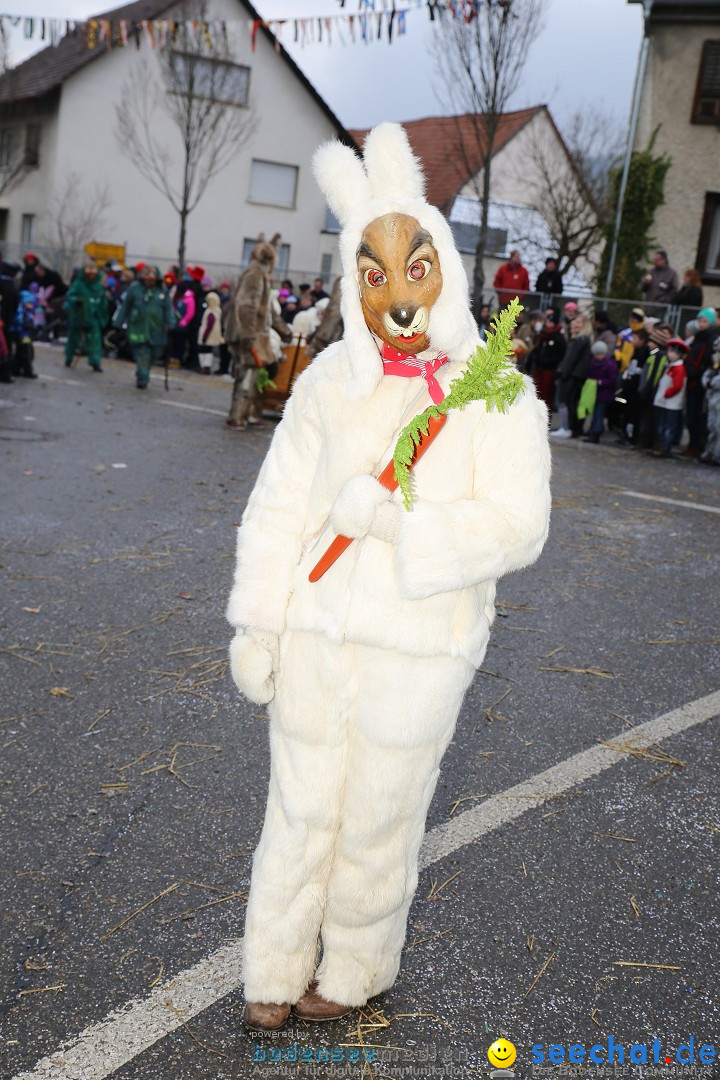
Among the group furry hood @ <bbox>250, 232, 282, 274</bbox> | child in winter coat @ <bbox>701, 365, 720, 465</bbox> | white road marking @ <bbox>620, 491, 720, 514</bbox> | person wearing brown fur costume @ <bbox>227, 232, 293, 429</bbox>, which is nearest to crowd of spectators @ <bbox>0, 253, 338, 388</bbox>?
person wearing brown fur costume @ <bbox>227, 232, 293, 429</bbox>

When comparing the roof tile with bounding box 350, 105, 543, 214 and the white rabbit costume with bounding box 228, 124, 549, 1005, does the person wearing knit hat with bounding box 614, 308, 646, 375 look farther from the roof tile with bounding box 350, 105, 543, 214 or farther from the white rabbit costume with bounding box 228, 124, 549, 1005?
the roof tile with bounding box 350, 105, 543, 214

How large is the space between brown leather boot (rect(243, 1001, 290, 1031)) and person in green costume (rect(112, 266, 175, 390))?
14.2 m

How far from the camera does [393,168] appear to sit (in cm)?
265

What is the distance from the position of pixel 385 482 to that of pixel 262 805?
5.63 feet

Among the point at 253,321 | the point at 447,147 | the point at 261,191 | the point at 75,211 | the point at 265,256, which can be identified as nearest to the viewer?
the point at 265,256

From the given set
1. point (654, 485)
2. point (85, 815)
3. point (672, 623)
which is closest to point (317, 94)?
point (654, 485)

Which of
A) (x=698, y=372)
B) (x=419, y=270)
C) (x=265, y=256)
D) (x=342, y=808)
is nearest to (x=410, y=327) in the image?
(x=419, y=270)

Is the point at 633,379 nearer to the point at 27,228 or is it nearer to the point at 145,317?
the point at 145,317

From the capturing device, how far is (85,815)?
3512 millimetres

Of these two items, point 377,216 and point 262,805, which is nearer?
point 377,216

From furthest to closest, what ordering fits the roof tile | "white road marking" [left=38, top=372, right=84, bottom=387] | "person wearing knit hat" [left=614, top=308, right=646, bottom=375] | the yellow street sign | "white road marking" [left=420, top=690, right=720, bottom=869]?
the roof tile, the yellow street sign, "white road marking" [left=38, top=372, right=84, bottom=387], "person wearing knit hat" [left=614, top=308, right=646, bottom=375], "white road marking" [left=420, top=690, right=720, bottom=869]

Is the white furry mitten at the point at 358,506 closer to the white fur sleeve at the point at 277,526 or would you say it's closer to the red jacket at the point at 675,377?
the white fur sleeve at the point at 277,526

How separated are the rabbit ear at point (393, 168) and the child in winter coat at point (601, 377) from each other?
11.5m

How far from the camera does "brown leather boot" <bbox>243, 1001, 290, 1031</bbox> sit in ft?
8.35
